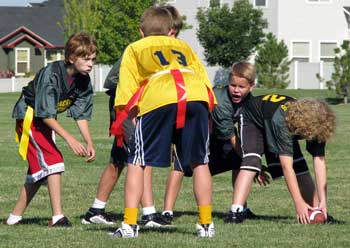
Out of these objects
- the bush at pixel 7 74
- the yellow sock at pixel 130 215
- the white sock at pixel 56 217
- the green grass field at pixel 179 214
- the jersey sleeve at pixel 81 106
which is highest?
the bush at pixel 7 74

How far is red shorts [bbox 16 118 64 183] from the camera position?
8312 millimetres

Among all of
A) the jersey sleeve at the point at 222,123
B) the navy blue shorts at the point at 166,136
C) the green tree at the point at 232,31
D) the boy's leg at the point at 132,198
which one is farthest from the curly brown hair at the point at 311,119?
the green tree at the point at 232,31

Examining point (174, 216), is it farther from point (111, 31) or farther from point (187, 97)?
point (111, 31)

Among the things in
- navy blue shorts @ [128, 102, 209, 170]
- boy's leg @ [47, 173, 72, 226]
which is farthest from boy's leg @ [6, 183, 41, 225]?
navy blue shorts @ [128, 102, 209, 170]

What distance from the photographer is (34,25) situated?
7181 centimetres

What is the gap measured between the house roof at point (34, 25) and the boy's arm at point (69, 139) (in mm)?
58539

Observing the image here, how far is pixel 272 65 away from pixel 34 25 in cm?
2693

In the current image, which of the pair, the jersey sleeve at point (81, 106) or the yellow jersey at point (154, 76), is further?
the jersey sleeve at point (81, 106)

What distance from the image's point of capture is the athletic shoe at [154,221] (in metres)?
8.44

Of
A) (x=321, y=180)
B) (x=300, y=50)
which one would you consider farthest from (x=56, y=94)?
(x=300, y=50)

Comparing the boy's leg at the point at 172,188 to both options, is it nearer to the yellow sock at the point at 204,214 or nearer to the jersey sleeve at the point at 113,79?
the jersey sleeve at the point at 113,79

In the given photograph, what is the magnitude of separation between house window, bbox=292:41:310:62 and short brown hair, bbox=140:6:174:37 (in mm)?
51687

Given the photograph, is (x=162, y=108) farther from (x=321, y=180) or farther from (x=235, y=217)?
(x=321, y=180)

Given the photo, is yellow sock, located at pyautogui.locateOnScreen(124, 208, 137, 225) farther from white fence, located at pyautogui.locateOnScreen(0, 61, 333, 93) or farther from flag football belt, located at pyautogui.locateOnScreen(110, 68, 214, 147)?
white fence, located at pyautogui.locateOnScreen(0, 61, 333, 93)
